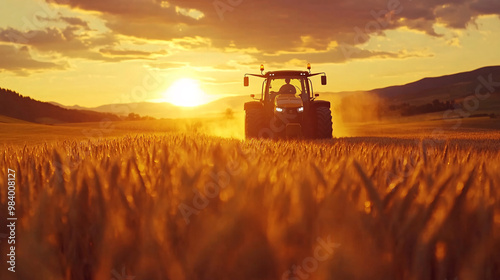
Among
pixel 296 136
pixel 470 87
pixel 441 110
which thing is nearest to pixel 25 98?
pixel 441 110

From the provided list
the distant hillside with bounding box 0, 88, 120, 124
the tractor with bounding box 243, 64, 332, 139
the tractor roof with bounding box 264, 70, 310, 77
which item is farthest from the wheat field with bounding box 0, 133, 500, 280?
the distant hillside with bounding box 0, 88, 120, 124

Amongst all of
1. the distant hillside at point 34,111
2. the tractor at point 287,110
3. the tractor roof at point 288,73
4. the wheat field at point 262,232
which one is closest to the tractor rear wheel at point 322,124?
the tractor at point 287,110

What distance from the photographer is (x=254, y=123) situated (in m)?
15.9

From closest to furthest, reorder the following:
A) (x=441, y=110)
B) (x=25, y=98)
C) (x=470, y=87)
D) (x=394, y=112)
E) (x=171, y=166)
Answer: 1. (x=171, y=166)
2. (x=441, y=110)
3. (x=394, y=112)
4. (x=25, y=98)
5. (x=470, y=87)

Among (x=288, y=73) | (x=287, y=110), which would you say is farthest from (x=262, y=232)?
(x=288, y=73)

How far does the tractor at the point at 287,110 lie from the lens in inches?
614

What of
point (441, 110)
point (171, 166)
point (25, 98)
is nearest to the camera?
point (171, 166)

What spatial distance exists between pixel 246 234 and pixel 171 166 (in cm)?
95

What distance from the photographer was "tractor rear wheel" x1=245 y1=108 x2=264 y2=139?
15891 millimetres

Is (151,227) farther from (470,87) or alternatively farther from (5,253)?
(470,87)

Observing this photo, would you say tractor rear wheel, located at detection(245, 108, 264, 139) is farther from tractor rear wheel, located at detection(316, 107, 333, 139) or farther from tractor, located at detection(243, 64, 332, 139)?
tractor rear wheel, located at detection(316, 107, 333, 139)

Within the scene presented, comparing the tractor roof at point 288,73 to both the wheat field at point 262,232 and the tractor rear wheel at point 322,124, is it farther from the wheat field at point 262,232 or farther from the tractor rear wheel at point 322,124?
the wheat field at point 262,232

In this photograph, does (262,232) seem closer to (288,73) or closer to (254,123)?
(254,123)

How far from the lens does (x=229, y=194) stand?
2.94ft
